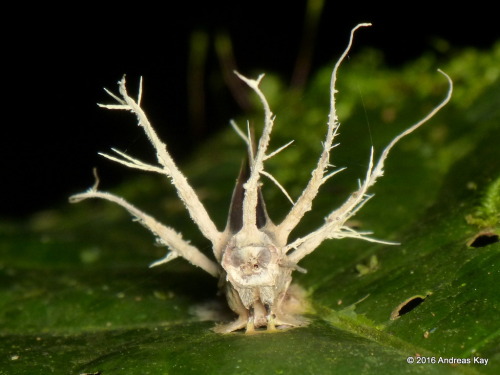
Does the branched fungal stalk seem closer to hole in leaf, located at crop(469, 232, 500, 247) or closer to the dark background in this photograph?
hole in leaf, located at crop(469, 232, 500, 247)

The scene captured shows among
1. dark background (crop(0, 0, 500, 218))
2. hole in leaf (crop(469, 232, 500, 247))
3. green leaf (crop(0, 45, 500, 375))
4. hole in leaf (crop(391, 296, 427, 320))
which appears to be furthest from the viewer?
dark background (crop(0, 0, 500, 218))

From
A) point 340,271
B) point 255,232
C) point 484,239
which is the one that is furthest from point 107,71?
point 484,239

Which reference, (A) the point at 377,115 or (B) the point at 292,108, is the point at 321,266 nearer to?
(A) the point at 377,115

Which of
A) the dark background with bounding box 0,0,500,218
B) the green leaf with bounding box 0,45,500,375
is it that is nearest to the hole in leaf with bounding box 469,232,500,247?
the green leaf with bounding box 0,45,500,375

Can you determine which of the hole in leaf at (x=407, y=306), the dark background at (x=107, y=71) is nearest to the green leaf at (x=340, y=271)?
the hole in leaf at (x=407, y=306)

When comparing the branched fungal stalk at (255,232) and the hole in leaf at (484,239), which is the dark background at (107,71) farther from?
the branched fungal stalk at (255,232)

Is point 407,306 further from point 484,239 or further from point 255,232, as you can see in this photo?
point 255,232

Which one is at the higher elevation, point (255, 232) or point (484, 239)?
point (255, 232)
